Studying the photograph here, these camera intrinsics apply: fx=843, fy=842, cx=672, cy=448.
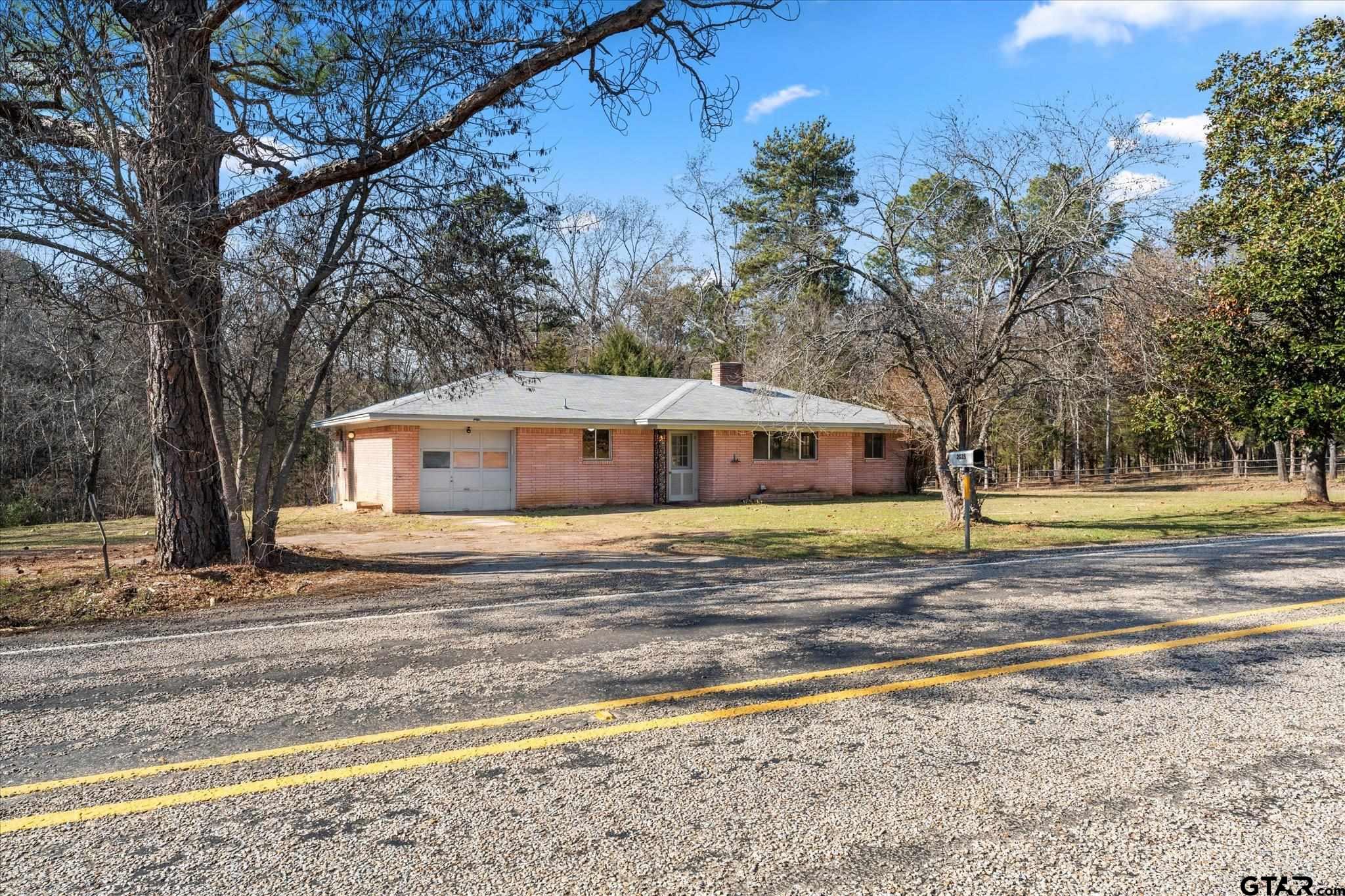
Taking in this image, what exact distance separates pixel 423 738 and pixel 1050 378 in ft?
48.5

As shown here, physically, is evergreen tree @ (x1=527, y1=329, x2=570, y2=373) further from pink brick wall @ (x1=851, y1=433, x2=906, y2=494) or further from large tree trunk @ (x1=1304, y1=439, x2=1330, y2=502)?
large tree trunk @ (x1=1304, y1=439, x2=1330, y2=502)

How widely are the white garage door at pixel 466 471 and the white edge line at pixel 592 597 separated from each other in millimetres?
14253

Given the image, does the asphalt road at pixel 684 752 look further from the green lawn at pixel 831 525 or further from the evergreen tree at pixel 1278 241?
the evergreen tree at pixel 1278 241

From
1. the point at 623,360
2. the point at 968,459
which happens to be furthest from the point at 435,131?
the point at 623,360

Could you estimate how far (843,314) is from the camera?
53.5 ft

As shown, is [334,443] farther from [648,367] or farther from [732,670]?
[732,670]

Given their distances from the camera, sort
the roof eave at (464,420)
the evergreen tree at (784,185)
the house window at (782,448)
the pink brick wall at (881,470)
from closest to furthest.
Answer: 1. the roof eave at (464,420)
2. the house window at (782,448)
3. the pink brick wall at (881,470)
4. the evergreen tree at (784,185)

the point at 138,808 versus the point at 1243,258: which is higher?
the point at 1243,258

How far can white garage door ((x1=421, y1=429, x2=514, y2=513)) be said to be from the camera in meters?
21.9

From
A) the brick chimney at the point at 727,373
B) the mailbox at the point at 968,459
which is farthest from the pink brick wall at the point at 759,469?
the mailbox at the point at 968,459

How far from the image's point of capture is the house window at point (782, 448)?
26.3 m

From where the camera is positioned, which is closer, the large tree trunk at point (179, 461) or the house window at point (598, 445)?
the large tree trunk at point (179, 461)

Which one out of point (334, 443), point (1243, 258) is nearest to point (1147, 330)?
point (1243, 258)

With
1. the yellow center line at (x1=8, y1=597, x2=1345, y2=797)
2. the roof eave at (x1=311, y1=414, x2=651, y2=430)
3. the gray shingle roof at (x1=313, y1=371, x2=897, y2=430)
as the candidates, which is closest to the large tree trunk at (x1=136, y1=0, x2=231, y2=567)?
the yellow center line at (x1=8, y1=597, x2=1345, y2=797)
